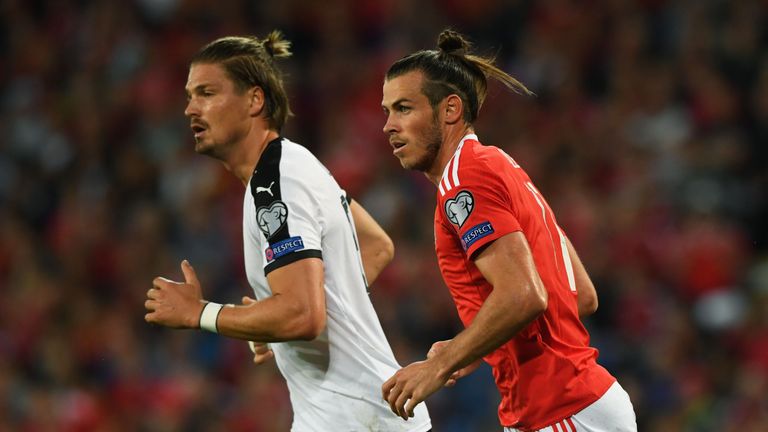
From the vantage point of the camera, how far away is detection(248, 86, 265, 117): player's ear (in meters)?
4.18

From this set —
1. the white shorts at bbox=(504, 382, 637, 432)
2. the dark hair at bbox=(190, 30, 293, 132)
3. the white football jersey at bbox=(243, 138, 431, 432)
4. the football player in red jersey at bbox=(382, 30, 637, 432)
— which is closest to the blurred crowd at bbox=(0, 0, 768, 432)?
the white shorts at bbox=(504, 382, 637, 432)

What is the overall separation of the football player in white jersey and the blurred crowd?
134 inches

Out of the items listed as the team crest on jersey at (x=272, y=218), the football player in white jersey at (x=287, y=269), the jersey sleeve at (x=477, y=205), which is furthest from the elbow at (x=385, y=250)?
the jersey sleeve at (x=477, y=205)

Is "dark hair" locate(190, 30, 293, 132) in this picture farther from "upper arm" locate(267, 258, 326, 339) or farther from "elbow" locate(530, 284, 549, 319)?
"elbow" locate(530, 284, 549, 319)

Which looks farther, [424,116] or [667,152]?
[667,152]

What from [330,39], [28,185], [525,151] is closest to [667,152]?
[525,151]

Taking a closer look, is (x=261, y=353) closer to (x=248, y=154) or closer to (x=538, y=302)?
(x=248, y=154)

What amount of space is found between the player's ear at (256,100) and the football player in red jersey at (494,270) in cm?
55

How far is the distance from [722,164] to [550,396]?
16.7ft

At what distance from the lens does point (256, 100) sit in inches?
166

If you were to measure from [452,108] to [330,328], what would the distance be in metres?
0.88

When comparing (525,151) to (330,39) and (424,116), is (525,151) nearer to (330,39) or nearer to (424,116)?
(330,39)

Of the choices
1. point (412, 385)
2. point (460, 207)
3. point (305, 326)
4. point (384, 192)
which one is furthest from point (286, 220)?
point (384, 192)

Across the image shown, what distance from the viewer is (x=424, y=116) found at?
12.5 ft
